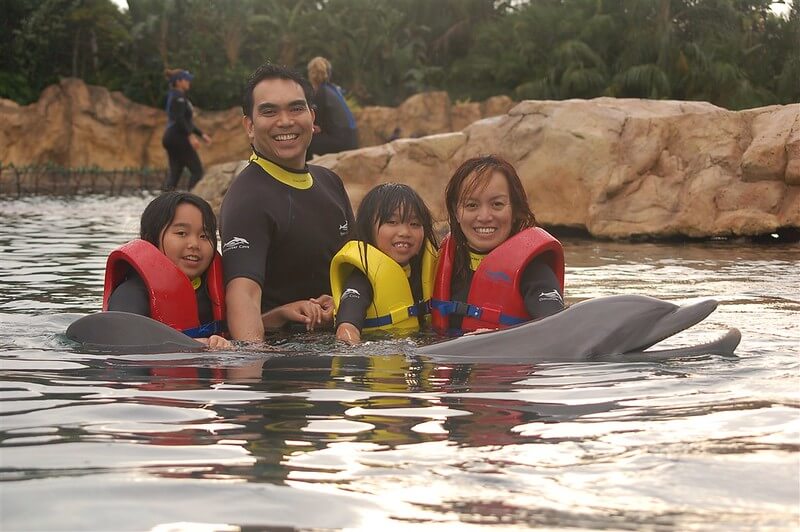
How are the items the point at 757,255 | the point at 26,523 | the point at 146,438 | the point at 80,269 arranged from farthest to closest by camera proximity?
1. the point at 757,255
2. the point at 80,269
3. the point at 146,438
4. the point at 26,523

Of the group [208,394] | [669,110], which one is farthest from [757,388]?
[669,110]

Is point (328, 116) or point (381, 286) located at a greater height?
point (328, 116)

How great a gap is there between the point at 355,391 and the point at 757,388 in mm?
1210

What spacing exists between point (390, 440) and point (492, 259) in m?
1.97

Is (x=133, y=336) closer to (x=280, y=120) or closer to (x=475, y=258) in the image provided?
(x=280, y=120)

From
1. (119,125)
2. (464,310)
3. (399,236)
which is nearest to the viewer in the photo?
(464,310)

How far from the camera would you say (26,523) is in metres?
2.11

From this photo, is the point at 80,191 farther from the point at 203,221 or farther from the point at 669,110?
the point at 203,221

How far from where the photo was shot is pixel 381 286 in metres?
4.78

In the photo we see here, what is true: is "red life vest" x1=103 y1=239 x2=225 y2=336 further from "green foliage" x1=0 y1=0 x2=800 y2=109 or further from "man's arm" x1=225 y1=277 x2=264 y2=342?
"green foliage" x1=0 y1=0 x2=800 y2=109

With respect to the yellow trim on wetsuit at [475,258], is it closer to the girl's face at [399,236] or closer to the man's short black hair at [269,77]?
the girl's face at [399,236]

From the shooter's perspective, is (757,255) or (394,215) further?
(757,255)

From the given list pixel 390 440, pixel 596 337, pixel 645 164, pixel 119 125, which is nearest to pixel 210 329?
pixel 596 337

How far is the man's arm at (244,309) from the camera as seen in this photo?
4680mm
